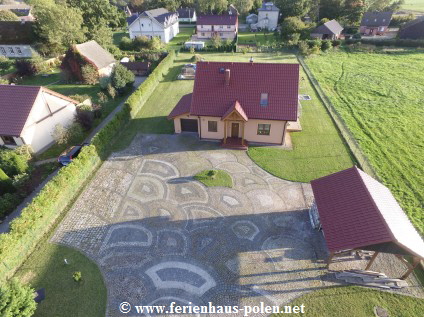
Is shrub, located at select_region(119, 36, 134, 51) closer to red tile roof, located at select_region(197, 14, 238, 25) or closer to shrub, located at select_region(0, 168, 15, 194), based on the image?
red tile roof, located at select_region(197, 14, 238, 25)

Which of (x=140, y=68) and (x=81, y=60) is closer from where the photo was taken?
(x=81, y=60)

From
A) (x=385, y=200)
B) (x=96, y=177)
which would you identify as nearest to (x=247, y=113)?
(x=385, y=200)

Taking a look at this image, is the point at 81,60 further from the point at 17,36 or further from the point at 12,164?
the point at 17,36

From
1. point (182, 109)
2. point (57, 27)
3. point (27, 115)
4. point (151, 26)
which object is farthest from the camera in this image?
point (151, 26)

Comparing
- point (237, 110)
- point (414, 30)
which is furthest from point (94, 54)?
point (414, 30)

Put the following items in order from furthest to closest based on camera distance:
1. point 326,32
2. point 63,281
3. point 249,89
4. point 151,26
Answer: point 151,26 → point 326,32 → point 249,89 → point 63,281

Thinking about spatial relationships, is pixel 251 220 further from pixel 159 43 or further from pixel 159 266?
pixel 159 43
